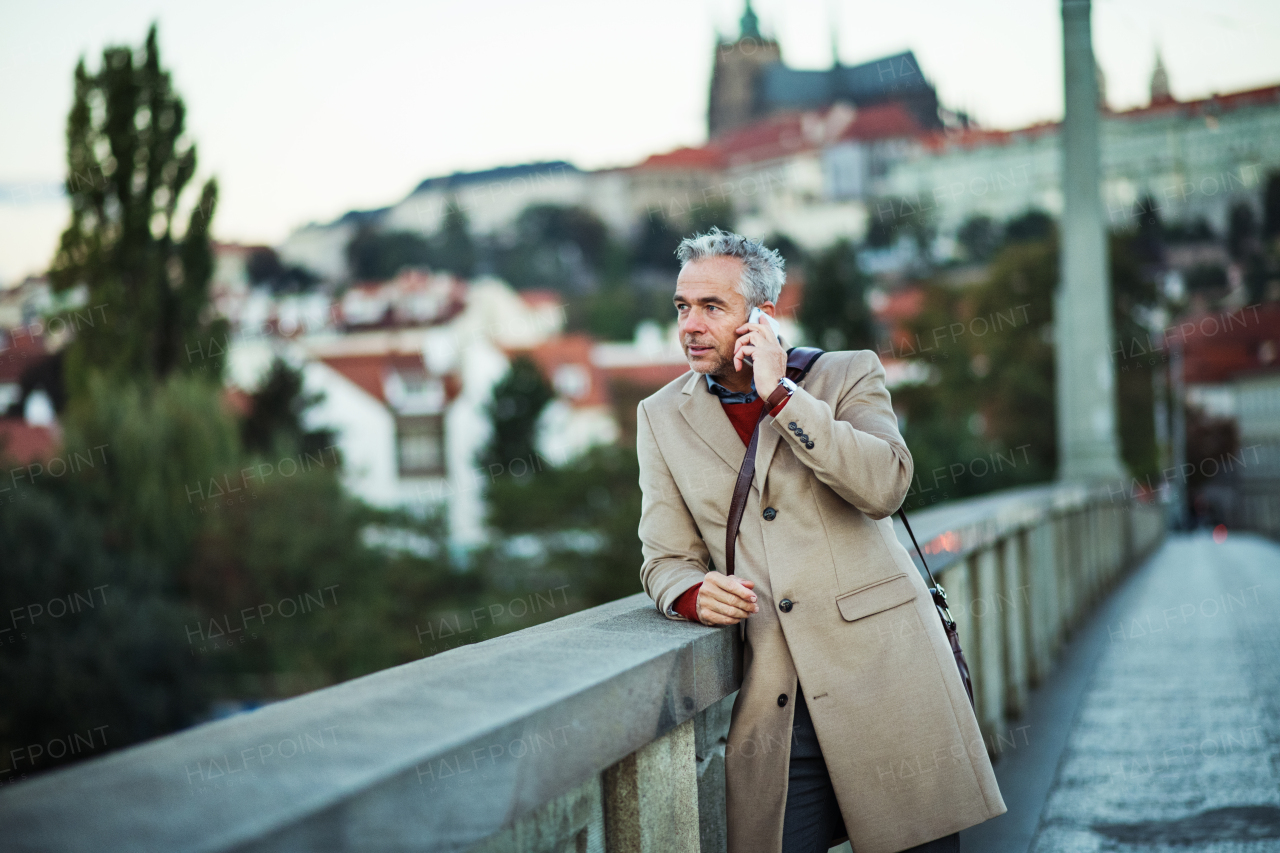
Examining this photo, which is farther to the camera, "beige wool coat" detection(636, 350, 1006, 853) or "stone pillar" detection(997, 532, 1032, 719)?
"stone pillar" detection(997, 532, 1032, 719)

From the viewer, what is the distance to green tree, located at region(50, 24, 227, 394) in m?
37.5

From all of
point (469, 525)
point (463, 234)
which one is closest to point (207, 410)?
point (469, 525)

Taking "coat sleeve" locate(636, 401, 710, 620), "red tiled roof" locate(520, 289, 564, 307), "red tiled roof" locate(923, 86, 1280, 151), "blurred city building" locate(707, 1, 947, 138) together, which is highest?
"blurred city building" locate(707, 1, 947, 138)

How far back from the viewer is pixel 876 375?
265 cm

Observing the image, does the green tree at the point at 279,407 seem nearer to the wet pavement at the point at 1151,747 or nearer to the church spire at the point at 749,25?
the wet pavement at the point at 1151,747

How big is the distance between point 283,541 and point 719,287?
38.6 meters


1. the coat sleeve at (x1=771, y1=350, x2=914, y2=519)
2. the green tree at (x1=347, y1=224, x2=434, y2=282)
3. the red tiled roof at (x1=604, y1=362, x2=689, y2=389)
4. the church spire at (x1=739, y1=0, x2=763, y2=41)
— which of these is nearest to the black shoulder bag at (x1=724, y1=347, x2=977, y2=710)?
the coat sleeve at (x1=771, y1=350, x2=914, y2=519)

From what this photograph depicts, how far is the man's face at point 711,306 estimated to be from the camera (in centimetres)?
261

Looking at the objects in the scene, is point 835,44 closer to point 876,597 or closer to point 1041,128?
point 1041,128

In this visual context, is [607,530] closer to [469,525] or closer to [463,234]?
[469,525]

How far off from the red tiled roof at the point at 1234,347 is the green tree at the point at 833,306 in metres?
18.1

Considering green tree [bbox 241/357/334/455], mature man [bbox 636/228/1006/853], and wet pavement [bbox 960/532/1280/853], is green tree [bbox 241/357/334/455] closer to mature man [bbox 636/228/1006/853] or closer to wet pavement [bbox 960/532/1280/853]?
wet pavement [bbox 960/532/1280/853]

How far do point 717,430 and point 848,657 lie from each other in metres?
0.51

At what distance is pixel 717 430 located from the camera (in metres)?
2.63
